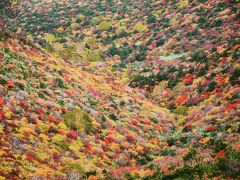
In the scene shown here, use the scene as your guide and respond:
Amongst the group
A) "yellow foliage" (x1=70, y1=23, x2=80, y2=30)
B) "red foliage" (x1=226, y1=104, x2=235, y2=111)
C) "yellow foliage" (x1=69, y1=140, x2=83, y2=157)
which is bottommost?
"yellow foliage" (x1=69, y1=140, x2=83, y2=157)

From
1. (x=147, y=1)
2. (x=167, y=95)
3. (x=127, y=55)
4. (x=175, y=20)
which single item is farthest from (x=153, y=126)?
(x=147, y=1)

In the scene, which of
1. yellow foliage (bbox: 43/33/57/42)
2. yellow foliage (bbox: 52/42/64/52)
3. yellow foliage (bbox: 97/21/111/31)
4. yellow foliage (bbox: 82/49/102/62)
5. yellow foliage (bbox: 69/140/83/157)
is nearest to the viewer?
yellow foliage (bbox: 69/140/83/157)

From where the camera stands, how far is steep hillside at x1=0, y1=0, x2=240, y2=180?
61.7 feet

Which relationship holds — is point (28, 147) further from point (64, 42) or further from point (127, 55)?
point (64, 42)

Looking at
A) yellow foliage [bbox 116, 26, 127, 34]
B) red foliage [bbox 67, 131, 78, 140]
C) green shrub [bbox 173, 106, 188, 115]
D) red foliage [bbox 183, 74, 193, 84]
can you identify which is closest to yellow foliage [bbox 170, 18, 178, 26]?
yellow foliage [bbox 116, 26, 127, 34]

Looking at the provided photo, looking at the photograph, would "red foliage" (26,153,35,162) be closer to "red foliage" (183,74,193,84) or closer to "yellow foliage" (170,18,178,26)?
"red foliage" (183,74,193,84)

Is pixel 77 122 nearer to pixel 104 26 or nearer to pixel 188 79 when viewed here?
pixel 188 79

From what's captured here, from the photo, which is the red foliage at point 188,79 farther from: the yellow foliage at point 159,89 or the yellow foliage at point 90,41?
the yellow foliage at point 90,41

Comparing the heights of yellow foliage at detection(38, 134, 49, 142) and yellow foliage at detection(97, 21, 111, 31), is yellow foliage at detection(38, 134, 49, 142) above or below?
below

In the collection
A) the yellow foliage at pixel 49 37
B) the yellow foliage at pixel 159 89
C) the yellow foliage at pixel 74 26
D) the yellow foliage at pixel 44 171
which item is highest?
the yellow foliage at pixel 74 26

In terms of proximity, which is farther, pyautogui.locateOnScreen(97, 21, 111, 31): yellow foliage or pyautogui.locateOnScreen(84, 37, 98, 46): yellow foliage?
pyautogui.locateOnScreen(97, 21, 111, 31): yellow foliage

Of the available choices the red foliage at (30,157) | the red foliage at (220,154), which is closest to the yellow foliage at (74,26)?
the red foliage at (30,157)

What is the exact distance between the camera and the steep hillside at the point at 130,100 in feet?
61.7

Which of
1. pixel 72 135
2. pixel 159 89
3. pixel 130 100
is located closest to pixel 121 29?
pixel 159 89
